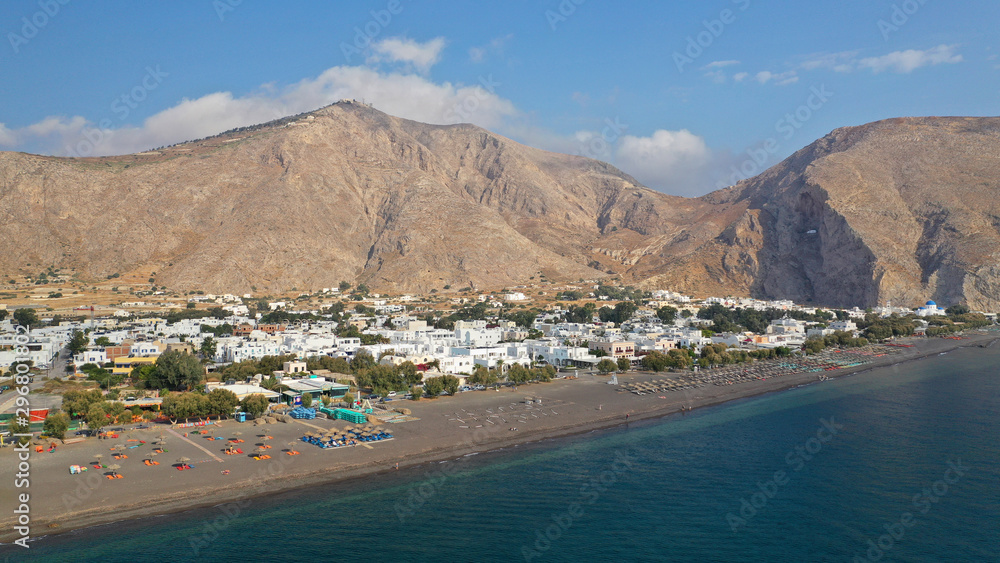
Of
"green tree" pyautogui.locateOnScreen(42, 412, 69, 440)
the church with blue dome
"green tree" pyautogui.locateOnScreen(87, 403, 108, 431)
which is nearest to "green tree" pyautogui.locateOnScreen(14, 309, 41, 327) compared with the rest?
"green tree" pyautogui.locateOnScreen(87, 403, 108, 431)

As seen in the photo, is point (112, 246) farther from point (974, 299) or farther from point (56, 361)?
point (974, 299)

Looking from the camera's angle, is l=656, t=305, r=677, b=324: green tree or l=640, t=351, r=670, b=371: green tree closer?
l=640, t=351, r=670, b=371: green tree

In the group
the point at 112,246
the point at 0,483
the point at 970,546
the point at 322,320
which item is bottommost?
the point at 970,546

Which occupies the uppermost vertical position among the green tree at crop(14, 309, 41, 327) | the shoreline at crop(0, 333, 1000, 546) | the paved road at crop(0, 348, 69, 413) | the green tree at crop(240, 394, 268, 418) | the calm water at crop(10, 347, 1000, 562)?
the green tree at crop(14, 309, 41, 327)

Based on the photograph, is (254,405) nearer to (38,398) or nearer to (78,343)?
(38,398)

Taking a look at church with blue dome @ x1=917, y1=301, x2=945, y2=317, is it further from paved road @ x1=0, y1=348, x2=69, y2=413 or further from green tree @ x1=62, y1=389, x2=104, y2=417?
paved road @ x1=0, y1=348, x2=69, y2=413

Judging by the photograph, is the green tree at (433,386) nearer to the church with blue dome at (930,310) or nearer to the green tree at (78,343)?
the green tree at (78,343)

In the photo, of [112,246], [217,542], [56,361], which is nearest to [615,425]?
[217,542]
